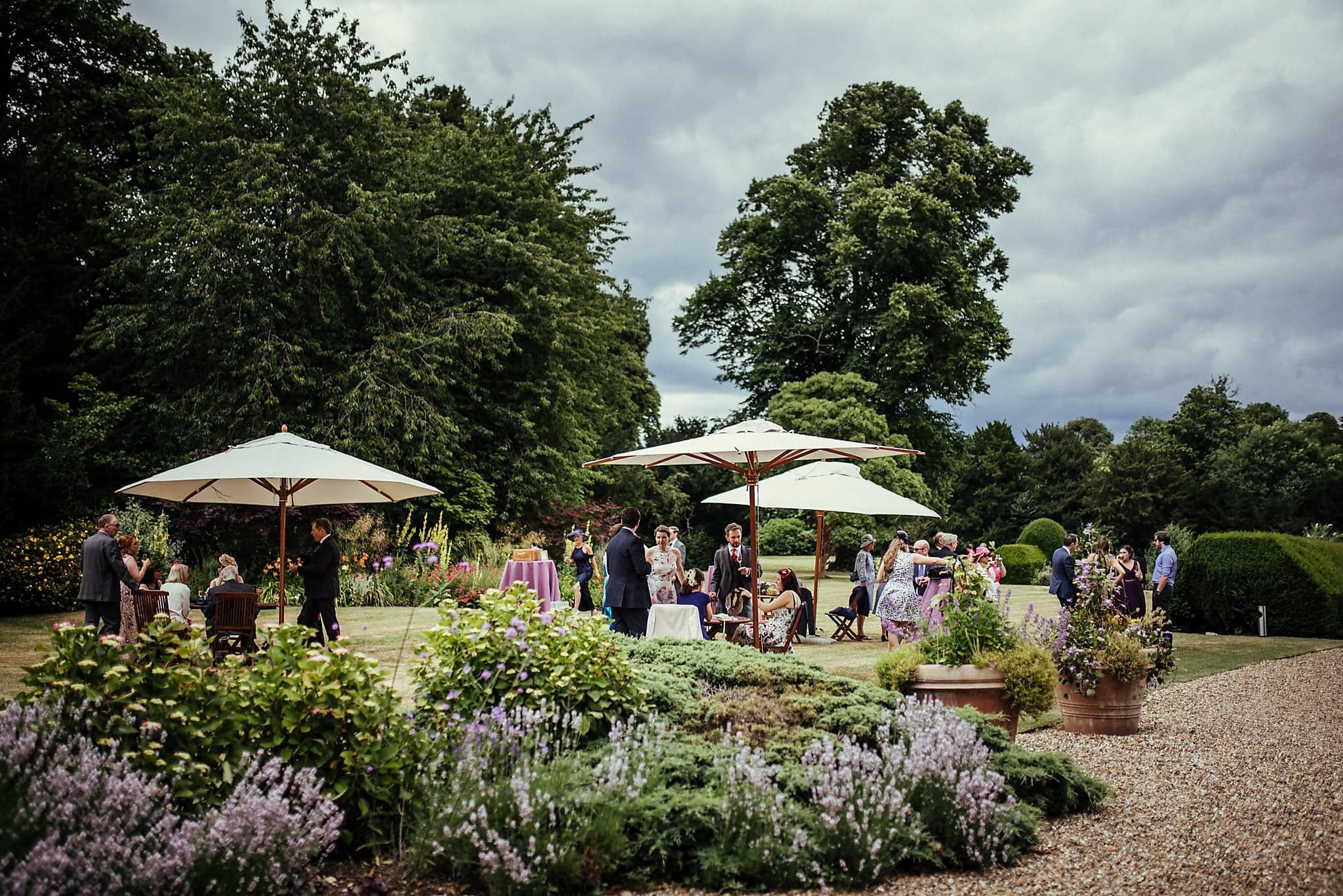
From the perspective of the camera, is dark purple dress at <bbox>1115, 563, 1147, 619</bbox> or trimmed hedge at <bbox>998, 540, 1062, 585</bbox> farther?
trimmed hedge at <bbox>998, 540, 1062, 585</bbox>

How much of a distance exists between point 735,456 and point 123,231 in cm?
1514

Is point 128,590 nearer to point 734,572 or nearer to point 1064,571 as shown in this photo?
point 734,572

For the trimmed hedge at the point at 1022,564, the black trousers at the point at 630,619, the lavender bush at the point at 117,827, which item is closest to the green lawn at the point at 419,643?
the black trousers at the point at 630,619

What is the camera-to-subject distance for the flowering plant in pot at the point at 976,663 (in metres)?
6.21

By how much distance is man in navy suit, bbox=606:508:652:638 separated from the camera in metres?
9.37

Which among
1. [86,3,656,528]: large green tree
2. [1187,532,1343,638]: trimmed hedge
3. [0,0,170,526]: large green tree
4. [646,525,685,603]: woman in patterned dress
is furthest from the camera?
[86,3,656,528]: large green tree

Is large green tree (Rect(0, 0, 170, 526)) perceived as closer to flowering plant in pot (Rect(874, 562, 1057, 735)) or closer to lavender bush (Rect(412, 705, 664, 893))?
lavender bush (Rect(412, 705, 664, 893))

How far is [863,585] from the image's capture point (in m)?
14.3

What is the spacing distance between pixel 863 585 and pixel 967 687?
26.6ft

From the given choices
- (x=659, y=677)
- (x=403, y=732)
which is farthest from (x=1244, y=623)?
(x=403, y=732)

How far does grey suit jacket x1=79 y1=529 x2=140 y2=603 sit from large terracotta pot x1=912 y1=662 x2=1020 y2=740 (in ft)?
23.1

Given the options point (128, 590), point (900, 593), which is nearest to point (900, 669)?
point (900, 593)

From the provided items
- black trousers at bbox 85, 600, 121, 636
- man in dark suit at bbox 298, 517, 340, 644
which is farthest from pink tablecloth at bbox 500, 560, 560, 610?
black trousers at bbox 85, 600, 121, 636

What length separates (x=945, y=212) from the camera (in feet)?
89.5
